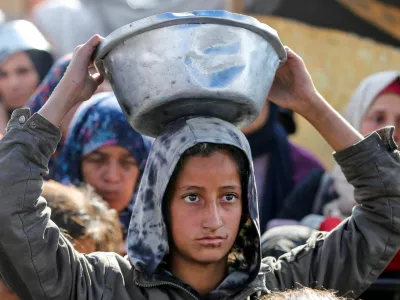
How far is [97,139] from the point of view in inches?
176

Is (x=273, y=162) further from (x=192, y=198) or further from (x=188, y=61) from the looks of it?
(x=188, y=61)

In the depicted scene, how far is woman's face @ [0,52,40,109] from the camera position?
19.1 ft

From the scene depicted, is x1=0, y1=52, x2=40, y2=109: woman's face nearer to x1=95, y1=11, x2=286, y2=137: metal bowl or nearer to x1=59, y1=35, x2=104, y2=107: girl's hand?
x1=59, y1=35, x2=104, y2=107: girl's hand

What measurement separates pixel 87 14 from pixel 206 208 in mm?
5230

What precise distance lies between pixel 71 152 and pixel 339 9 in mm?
2878

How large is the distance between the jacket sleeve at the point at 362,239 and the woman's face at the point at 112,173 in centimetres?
141

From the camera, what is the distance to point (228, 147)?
116 inches

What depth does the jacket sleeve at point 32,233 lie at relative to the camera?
270cm

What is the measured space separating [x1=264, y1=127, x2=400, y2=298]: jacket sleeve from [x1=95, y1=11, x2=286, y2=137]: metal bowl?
1.34 ft

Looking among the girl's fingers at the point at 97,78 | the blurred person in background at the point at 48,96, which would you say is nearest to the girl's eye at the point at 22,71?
the blurred person in background at the point at 48,96

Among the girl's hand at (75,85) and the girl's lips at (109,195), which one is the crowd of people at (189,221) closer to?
the girl's hand at (75,85)

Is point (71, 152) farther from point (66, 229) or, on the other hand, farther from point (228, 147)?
point (228, 147)

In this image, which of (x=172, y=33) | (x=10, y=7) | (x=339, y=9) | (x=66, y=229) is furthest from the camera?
(x=10, y=7)

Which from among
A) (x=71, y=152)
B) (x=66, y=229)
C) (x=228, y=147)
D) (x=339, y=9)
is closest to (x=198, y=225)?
(x=228, y=147)
